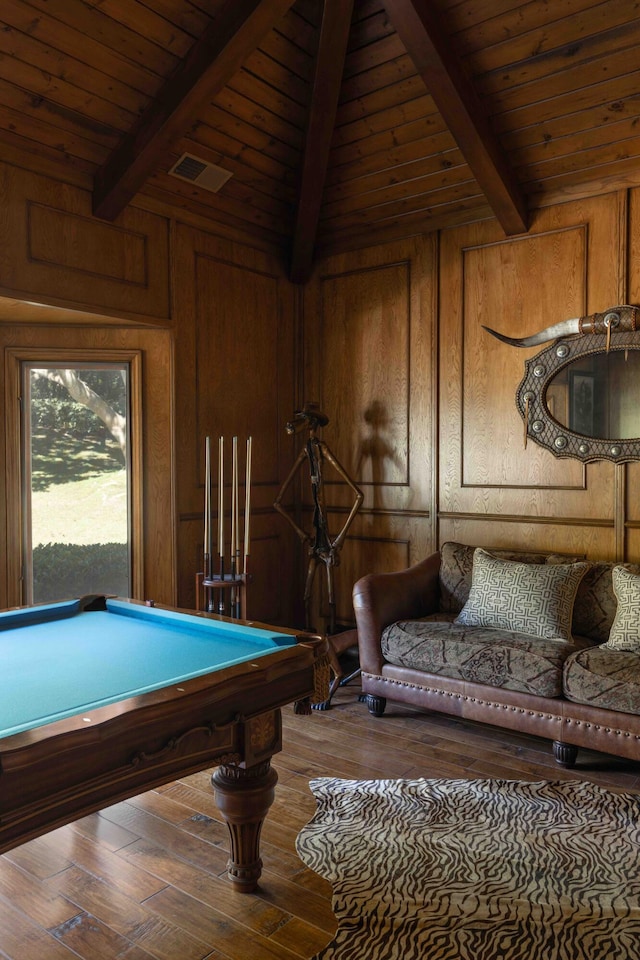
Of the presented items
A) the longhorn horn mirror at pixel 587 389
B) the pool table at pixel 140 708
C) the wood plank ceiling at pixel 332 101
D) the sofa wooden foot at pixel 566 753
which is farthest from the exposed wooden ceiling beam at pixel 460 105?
the sofa wooden foot at pixel 566 753

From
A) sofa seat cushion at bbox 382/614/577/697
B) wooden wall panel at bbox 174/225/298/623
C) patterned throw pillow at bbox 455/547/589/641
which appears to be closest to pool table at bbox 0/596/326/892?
sofa seat cushion at bbox 382/614/577/697

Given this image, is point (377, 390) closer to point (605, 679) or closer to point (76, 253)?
point (76, 253)

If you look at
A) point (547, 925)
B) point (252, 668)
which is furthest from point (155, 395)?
point (547, 925)

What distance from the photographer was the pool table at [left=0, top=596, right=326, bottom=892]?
1.45 m

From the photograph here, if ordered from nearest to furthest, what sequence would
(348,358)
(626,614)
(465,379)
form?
(626,614) → (465,379) → (348,358)

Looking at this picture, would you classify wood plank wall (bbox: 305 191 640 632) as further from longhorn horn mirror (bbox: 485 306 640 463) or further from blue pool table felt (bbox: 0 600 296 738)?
blue pool table felt (bbox: 0 600 296 738)

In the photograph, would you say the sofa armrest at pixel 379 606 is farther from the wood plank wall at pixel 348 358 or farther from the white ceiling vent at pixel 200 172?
the white ceiling vent at pixel 200 172

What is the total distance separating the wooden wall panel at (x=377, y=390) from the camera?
15.0ft

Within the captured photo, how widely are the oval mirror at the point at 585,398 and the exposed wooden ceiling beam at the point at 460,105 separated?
84cm

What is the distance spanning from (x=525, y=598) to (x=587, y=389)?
1.26 metres

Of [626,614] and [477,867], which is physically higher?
[626,614]

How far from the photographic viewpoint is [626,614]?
3238 millimetres

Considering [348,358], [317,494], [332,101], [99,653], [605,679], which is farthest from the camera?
[348,358]

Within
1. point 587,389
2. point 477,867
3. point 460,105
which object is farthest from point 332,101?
point 477,867
